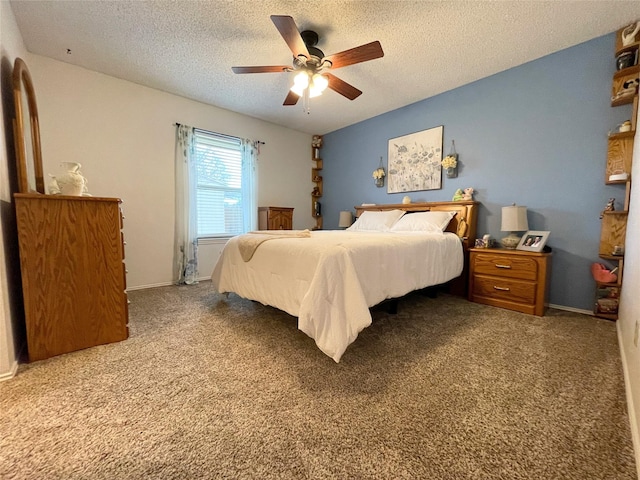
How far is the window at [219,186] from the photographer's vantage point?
12.5ft

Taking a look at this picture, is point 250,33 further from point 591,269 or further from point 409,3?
point 591,269

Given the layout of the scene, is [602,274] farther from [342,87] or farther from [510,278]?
[342,87]

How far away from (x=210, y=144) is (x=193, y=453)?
12.6ft

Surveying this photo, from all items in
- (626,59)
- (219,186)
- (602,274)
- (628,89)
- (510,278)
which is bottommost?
(510,278)

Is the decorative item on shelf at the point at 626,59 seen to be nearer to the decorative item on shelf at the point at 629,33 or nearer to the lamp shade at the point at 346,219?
the decorative item on shelf at the point at 629,33

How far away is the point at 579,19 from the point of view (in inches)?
84.4

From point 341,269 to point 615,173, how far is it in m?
2.66

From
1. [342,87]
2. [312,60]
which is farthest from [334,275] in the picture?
[342,87]

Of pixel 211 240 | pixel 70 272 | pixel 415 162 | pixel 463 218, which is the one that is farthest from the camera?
pixel 211 240

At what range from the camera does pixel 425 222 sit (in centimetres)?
316

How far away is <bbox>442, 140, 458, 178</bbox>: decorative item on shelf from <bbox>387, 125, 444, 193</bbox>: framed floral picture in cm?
12

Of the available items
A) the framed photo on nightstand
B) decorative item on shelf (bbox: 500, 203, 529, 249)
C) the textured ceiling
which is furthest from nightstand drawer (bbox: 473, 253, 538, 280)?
the textured ceiling

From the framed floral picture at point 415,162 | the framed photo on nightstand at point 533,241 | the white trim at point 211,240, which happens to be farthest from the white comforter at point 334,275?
the white trim at point 211,240

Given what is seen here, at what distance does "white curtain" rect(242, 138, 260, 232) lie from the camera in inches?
165
